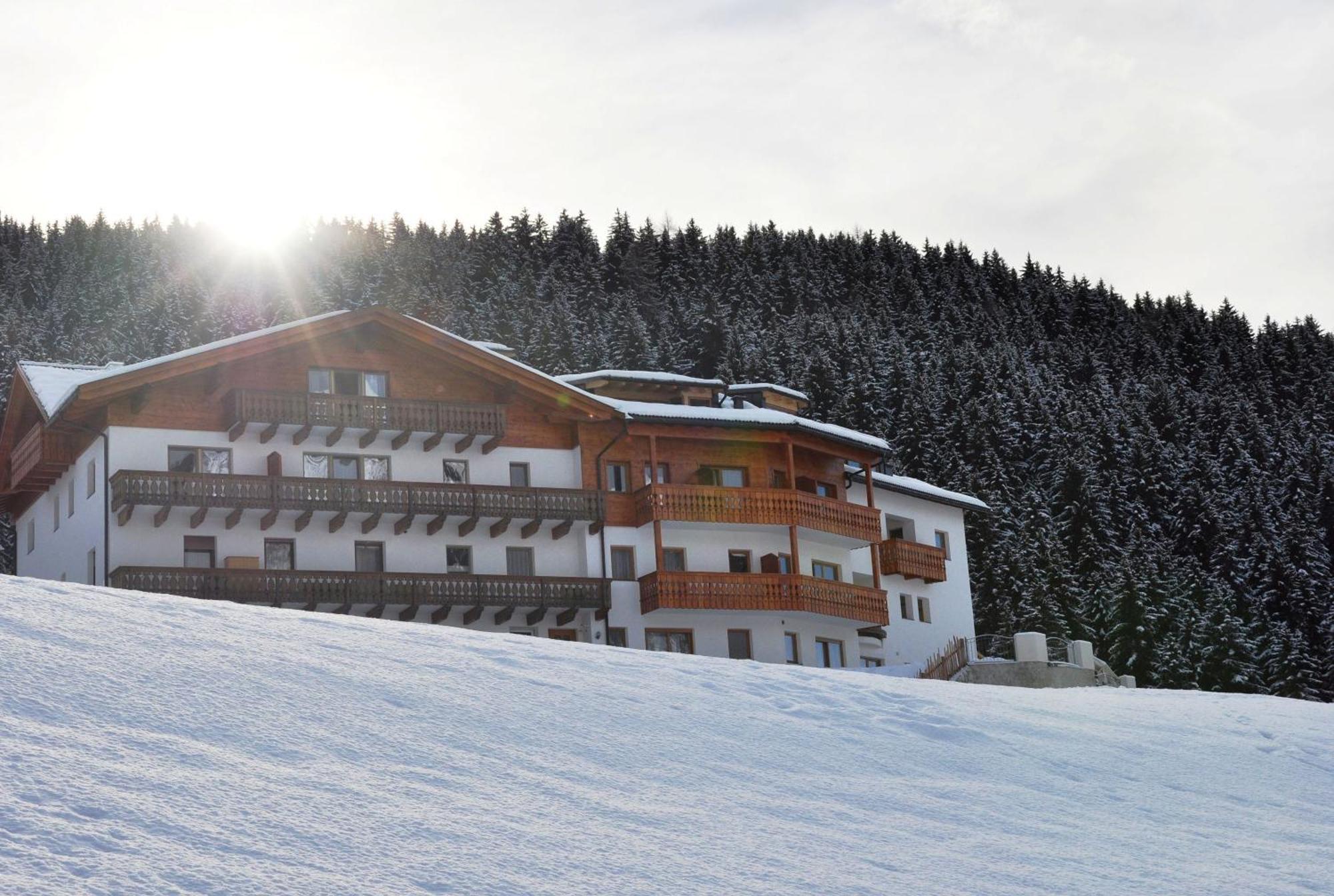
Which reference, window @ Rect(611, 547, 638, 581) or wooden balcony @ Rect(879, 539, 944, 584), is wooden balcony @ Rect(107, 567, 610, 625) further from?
wooden balcony @ Rect(879, 539, 944, 584)

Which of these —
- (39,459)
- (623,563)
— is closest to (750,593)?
(623,563)

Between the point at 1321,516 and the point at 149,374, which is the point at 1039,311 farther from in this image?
the point at 149,374

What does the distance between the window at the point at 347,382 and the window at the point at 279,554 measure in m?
3.96

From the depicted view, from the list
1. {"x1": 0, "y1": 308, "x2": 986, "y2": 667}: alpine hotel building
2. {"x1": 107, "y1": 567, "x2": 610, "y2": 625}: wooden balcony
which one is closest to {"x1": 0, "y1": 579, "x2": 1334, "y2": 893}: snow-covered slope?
{"x1": 107, "y1": 567, "x2": 610, "y2": 625}: wooden balcony

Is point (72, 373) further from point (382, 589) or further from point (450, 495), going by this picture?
point (382, 589)

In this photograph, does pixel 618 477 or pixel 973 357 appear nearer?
pixel 618 477

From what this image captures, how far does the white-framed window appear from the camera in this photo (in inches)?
2032

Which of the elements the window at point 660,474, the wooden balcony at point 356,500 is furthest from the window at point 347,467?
the window at point 660,474

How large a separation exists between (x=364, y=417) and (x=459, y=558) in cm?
430

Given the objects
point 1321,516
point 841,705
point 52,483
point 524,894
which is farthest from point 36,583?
point 1321,516

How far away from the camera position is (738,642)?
148ft

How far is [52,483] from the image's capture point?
4400cm

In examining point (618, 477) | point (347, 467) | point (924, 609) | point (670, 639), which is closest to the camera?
point (347, 467)

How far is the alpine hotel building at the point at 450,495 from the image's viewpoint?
3912 cm
